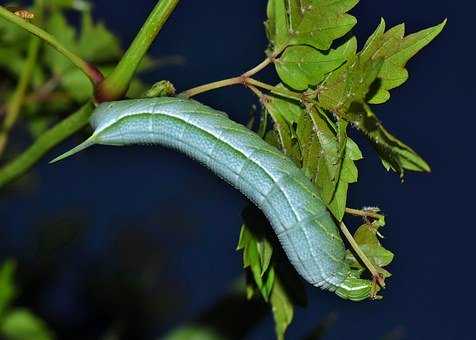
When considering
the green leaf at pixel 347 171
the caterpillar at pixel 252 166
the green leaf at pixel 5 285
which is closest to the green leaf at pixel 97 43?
the green leaf at pixel 5 285

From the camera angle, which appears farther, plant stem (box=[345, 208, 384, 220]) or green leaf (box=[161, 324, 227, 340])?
green leaf (box=[161, 324, 227, 340])

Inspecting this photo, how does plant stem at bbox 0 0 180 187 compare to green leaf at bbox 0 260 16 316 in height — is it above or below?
above

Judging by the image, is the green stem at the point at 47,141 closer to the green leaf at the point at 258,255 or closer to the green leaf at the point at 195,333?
the green leaf at the point at 258,255

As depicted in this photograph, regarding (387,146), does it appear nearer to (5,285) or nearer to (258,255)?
(258,255)

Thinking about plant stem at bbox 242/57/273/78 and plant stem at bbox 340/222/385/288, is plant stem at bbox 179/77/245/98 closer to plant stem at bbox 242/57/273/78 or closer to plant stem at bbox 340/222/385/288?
plant stem at bbox 242/57/273/78

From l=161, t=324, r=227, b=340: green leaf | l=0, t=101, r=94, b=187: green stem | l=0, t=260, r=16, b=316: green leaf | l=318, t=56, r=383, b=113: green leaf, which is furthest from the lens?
l=161, t=324, r=227, b=340: green leaf

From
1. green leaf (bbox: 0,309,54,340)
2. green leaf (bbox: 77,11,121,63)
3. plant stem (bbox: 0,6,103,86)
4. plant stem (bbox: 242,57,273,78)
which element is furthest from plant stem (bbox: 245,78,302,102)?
green leaf (bbox: 0,309,54,340)
